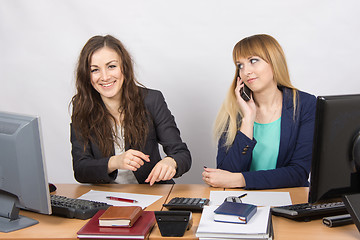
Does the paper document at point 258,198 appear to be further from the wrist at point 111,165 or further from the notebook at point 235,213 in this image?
the wrist at point 111,165

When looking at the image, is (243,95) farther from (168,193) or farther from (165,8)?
(165,8)

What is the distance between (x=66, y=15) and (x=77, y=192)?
1.94 m

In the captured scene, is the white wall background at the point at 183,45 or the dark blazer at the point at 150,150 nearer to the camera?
the dark blazer at the point at 150,150

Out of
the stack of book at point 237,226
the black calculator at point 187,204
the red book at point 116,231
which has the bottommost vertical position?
the black calculator at point 187,204

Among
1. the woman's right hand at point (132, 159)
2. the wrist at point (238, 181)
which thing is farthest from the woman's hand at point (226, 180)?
the woman's right hand at point (132, 159)

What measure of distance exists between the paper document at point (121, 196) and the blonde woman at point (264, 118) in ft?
1.96

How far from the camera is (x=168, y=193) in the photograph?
2.15 m

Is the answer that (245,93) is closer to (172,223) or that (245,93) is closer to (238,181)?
(238,181)

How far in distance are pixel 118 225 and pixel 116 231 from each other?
3 centimetres

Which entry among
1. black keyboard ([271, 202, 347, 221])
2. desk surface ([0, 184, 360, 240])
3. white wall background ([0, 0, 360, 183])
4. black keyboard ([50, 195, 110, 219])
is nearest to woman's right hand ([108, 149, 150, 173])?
desk surface ([0, 184, 360, 240])

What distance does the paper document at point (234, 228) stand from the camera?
146 centimetres

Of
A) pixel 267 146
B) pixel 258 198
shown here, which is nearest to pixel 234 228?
pixel 258 198

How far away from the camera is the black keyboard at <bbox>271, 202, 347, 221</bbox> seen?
5.50 feet

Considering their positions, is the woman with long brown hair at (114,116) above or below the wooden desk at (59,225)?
above
